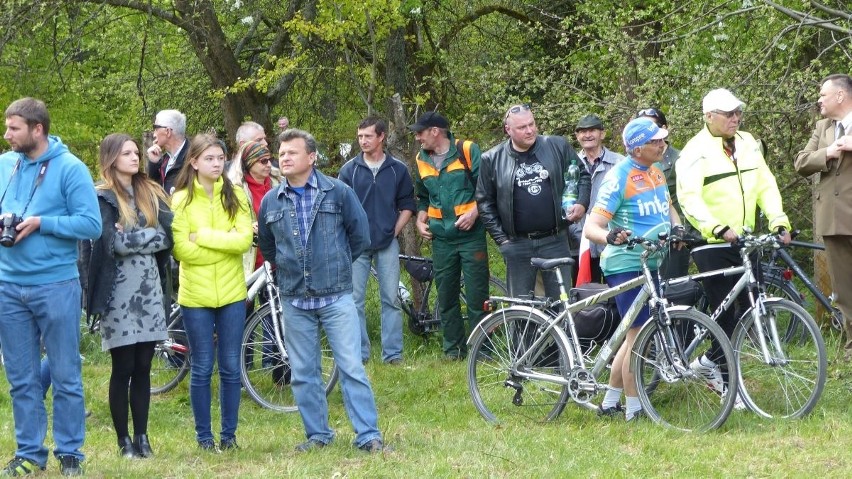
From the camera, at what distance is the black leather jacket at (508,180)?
883 cm

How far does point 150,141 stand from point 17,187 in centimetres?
543

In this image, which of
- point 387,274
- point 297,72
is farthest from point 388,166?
point 297,72

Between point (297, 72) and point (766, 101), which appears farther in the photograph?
point (297, 72)

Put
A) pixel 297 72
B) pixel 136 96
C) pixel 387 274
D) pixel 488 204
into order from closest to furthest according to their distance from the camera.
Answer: pixel 488 204 → pixel 387 274 → pixel 297 72 → pixel 136 96

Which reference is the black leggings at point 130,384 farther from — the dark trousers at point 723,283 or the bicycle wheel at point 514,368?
the dark trousers at point 723,283

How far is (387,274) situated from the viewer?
962cm

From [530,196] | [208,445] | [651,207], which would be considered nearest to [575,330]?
[651,207]

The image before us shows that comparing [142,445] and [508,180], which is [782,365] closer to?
[508,180]

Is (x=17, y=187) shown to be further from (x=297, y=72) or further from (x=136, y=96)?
(x=136, y=96)

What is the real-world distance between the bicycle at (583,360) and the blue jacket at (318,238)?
1164mm

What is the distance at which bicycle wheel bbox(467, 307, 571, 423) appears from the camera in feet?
23.6

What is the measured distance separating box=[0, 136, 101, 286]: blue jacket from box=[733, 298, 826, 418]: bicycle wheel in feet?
12.1

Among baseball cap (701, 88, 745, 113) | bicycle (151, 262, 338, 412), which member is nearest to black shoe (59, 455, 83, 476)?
bicycle (151, 262, 338, 412)

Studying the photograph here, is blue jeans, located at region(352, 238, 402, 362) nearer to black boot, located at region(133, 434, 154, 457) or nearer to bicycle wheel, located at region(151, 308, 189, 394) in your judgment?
bicycle wheel, located at region(151, 308, 189, 394)
